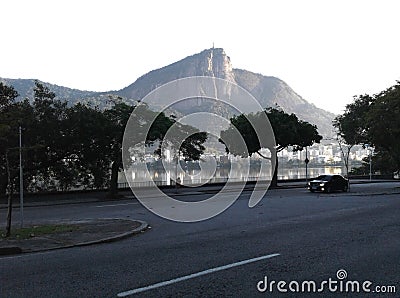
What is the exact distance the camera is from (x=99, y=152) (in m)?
33.1

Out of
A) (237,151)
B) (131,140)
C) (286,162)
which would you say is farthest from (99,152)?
(286,162)

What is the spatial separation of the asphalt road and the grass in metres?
2.50

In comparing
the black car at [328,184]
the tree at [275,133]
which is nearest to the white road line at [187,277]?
the black car at [328,184]

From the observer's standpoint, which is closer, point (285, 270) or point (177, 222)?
point (285, 270)

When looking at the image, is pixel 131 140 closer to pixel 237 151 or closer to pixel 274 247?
pixel 237 151

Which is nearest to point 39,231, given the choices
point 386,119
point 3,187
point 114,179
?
point 114,179

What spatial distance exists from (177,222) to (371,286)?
10264 millimetres

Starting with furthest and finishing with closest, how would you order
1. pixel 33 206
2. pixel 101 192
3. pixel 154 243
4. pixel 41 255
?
pixel 101 192 < pixel 33 206 < pixel 154 243 < pixel 41 255

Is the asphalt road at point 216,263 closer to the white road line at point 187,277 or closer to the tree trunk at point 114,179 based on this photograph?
the white road line at point 187,277

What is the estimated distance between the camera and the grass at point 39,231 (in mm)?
13290

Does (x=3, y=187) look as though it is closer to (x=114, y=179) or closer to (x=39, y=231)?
(x=114, y=179)

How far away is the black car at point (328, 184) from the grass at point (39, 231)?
26.7 meters

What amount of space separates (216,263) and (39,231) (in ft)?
23.2

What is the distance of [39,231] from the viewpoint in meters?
14.1
